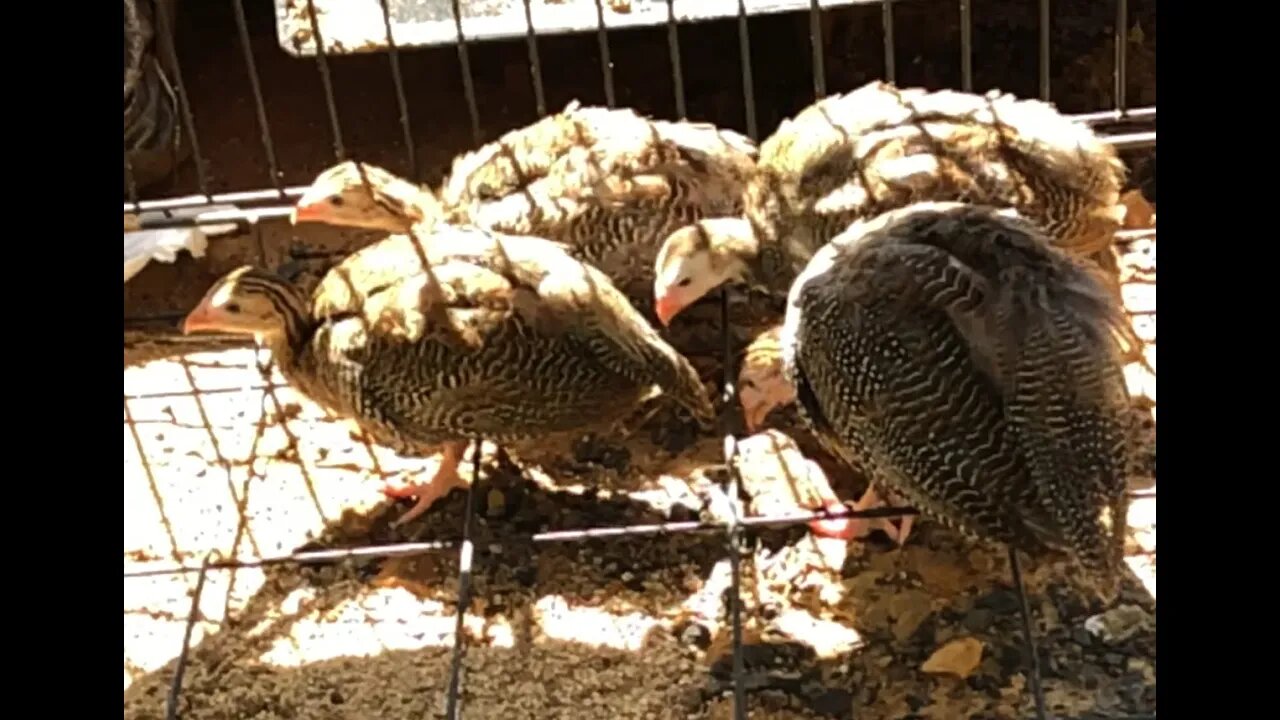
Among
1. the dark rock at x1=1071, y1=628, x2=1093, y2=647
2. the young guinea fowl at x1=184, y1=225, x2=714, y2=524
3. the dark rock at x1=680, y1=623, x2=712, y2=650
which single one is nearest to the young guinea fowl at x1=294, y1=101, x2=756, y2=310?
the young guinea fowl at x1=184, y1=225, x2=714, y2=524

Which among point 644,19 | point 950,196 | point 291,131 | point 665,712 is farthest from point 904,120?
point 291,131

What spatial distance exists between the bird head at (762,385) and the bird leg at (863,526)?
36 cm

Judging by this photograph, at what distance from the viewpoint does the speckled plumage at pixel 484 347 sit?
12.8 feet

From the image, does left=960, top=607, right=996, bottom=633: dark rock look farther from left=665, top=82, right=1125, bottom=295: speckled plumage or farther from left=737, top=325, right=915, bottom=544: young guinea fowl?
left=665, top=82, right=1125, bottom=295: speckled plumage

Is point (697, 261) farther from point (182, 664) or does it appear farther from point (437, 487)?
point (182, 664)

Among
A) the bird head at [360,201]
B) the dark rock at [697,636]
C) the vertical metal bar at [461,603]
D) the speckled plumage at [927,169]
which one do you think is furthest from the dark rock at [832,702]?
the bird head at [360,201]

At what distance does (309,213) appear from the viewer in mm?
4617

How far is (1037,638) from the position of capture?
12.5 ft

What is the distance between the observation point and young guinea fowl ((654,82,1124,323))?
13.8ft

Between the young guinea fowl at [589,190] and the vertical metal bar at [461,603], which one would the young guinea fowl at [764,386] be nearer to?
the young guinea fowl at [589,190]

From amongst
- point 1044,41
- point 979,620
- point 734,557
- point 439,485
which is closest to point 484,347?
point 439,485

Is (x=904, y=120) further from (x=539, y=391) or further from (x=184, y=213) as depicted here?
(x=184, y=213)
